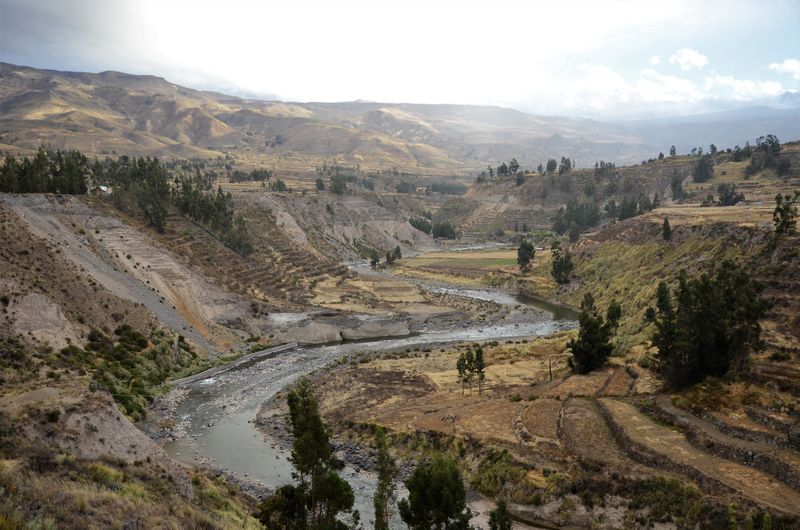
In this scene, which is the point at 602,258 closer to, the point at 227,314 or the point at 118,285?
the point at 227,314

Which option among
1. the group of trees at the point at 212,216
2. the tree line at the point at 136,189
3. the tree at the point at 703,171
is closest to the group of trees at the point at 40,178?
the tree line at the point at 136,189

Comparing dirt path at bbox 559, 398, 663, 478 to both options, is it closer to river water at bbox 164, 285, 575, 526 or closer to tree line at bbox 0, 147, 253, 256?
river water at bbox 164, 285, 575, 526

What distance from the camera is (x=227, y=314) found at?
6988 centimetres

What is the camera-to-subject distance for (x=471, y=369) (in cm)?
4491

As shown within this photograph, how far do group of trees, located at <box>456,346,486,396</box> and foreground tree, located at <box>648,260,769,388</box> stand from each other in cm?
1422

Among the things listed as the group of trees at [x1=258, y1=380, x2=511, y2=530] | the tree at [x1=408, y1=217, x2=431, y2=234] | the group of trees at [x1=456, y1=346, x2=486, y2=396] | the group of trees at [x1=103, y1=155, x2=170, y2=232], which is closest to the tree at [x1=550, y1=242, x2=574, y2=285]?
the group of trees at [x1=456, y1=346, x2=486, y2=396]

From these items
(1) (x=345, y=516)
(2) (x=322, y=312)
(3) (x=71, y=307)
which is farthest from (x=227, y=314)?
(1) (x=345, y=516)

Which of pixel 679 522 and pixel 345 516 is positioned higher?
pixel 679 522

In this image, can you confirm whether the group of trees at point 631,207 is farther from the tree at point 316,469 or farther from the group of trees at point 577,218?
the tree at point 316,469

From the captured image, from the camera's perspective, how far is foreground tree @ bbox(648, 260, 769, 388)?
37.6 m

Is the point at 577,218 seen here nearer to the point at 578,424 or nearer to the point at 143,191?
the point at 143,191

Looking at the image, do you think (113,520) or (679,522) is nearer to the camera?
(113,520)

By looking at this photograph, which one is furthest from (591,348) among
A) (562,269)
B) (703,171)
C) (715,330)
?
(703,171)

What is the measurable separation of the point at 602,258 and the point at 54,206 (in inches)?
3280
